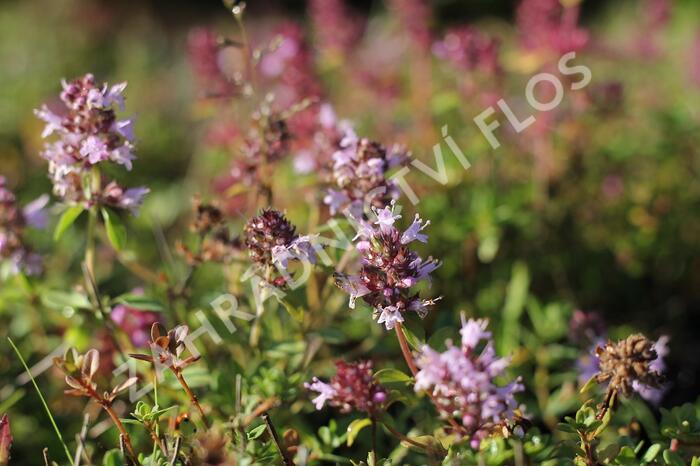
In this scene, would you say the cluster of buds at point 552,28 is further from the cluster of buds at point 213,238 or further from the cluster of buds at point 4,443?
the cluster of buds at point 4,443

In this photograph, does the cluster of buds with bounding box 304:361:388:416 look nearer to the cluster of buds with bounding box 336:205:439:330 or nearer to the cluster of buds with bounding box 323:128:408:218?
the cluster of buds with bounding box 336:205:439:330

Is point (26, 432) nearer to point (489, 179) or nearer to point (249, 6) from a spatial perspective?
point (489, 179)

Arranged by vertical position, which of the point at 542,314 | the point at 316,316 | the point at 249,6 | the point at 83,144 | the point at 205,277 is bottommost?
the point at 542,314

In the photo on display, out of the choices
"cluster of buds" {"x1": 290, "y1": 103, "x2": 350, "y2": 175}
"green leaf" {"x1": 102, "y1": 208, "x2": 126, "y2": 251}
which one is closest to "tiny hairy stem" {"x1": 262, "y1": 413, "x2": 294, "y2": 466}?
"green leaf" {"x1": 102, "y1": 208, "x2": 126, "y2": 251}

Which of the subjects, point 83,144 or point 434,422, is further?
point 434,422

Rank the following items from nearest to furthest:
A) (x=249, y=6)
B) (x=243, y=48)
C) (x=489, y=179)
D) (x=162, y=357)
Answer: (x=162, y=357) → (x=243, y=48) → (x=489, y=179) → (x=249, y=6)

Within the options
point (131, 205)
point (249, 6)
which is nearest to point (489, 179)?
point (131, 205)
